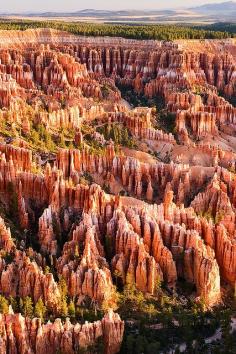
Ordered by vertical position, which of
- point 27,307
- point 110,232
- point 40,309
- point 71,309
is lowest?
point 71,309

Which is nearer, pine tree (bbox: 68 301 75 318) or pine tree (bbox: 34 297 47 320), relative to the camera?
pine tree (bbox: 34 297 47 320)

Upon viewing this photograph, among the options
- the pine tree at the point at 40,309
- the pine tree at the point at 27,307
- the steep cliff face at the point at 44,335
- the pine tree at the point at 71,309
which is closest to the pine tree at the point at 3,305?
the pine tree at the point at 27,307

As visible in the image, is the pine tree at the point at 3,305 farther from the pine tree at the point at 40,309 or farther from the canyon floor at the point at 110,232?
the pine tree at the point at 40,309

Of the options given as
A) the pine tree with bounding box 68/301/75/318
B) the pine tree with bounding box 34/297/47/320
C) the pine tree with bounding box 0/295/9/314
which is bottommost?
the pine tree with bounding box 68/301/75/318

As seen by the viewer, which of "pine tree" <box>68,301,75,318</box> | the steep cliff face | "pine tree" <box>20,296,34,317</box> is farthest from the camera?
"pine tree" <box>68,301,75,318</box>

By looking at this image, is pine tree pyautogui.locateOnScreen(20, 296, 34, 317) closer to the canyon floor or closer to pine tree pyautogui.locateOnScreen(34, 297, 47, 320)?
the canyon floor

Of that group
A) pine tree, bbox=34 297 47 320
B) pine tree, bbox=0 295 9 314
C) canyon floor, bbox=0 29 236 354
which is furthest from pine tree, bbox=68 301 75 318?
pine tree, bbox=0 295 9 314

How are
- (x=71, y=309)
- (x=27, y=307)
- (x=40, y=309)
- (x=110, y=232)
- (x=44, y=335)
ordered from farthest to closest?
(x=110, y=232), (x=71, y=309), (x=40, y=309), (x=27, y=307), (x=44, y=335)

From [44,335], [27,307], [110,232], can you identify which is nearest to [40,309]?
[27,307]

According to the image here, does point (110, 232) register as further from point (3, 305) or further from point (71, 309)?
point (3, 305)

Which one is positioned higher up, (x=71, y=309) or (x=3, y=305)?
(x=3, y=305)
